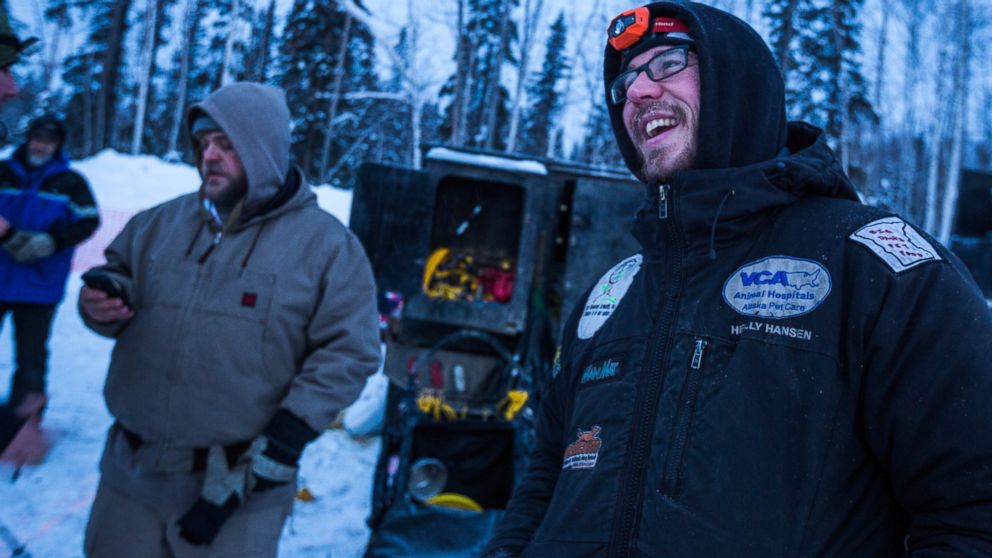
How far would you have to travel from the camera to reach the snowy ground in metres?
3.20

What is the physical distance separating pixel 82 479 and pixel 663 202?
4.15m

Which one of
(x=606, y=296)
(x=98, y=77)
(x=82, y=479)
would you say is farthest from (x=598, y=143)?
(x=98, y=77)

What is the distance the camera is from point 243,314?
6.70ft

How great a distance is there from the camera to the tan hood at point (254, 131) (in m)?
2.19

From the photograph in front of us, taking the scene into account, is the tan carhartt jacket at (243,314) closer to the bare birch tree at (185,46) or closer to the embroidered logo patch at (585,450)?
the embroidered logo patch at (585,450)

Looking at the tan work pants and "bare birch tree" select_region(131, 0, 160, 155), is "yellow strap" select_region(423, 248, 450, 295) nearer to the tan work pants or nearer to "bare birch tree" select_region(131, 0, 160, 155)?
the tan work pants

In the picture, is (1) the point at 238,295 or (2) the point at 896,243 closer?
(2) the point at 896,243

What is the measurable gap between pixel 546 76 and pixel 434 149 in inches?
559

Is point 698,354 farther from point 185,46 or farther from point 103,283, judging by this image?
point 185,46

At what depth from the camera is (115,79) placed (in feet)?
90.5

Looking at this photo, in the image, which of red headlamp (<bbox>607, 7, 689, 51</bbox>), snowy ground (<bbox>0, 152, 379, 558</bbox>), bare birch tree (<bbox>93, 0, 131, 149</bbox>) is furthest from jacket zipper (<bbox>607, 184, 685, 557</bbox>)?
bare birch tree (<bbox>93, 0, 131, 149</bbox>)

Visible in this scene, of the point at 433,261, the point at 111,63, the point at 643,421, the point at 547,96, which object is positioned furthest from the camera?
the point at 111,63

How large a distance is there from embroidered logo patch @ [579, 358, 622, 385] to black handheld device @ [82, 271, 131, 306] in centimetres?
166

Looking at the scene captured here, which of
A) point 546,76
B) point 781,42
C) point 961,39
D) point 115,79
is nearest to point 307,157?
point 115,79
